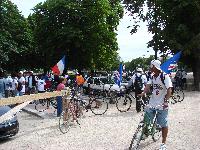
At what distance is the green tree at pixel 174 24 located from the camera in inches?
1213

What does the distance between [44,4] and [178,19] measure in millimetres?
22437

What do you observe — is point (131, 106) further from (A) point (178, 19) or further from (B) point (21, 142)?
(A) point (178, 19)

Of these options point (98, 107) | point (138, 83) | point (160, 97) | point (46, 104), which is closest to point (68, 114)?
point (98, 107)

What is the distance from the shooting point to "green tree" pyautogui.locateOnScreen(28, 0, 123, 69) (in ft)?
154

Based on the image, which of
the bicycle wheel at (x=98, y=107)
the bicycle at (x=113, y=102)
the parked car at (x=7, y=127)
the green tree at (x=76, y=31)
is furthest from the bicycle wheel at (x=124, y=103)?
the green tree at (x=76, y=31)

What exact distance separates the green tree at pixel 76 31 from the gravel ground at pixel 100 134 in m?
30.8

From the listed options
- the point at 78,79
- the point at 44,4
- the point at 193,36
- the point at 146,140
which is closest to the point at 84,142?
the point at 146,140

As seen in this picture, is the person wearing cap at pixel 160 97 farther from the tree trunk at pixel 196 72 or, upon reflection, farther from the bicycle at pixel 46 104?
the tree trunk at pixel 196 72

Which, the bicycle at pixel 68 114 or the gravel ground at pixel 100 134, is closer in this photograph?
the gravel ground at pixel 100 134

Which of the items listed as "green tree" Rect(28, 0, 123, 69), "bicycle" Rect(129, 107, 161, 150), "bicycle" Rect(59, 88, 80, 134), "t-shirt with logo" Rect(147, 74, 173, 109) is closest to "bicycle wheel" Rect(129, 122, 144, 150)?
"bicycle" Rect(129, 107, 161, 150)

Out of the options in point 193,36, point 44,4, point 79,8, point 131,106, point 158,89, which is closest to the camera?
point 158,89

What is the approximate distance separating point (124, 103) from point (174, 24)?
1558 centimetres

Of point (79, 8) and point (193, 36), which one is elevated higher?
point (79, 8)

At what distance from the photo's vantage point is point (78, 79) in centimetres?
2759
